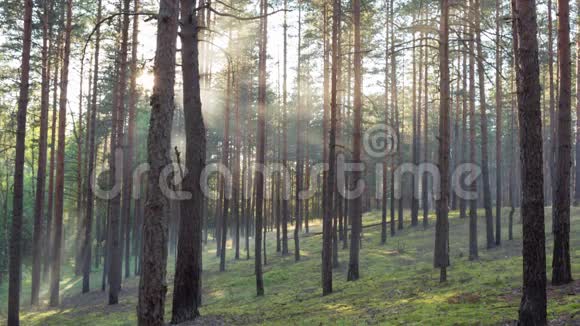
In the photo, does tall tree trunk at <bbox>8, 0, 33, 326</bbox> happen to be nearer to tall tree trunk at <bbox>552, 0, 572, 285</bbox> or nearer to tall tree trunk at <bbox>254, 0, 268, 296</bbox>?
tall tree trunk at <bbox>254, 0, 268, 296</bbox>

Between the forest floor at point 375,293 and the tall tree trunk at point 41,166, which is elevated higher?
the tall tree trunk at point 41,166

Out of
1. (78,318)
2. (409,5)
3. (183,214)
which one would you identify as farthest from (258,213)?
(409,5)

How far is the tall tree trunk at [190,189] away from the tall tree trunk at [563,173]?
8617 mm

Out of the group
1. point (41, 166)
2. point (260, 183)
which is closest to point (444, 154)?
point (260, 183)

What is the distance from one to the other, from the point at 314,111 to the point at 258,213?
32.5 metres

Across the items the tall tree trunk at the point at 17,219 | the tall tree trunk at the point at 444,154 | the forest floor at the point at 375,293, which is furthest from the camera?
the tall tree trunk at the point at 444,154

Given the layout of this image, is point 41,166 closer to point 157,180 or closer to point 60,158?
point 60,158

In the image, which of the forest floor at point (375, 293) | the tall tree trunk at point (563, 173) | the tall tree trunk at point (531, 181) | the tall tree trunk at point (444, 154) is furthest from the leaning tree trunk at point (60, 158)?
the tall tree trunk at point (531, 181)

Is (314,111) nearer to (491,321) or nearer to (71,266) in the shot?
(71,266)

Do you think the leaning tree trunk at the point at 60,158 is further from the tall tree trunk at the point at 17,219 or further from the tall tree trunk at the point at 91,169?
the tall tree trunk at the point at 17,219

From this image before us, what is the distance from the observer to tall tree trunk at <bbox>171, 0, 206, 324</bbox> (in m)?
11.7

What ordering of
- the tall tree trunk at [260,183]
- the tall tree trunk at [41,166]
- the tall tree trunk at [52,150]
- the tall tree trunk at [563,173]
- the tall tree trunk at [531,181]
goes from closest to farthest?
the tall tree trunk at [531,181]
the tall tree trunk at [563,173]
the tall tree trunk at [260,183]
the tall tree trunk at [41,166]
the tall tree trunk at [52,150]

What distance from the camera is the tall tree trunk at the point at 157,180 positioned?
7.51 metres

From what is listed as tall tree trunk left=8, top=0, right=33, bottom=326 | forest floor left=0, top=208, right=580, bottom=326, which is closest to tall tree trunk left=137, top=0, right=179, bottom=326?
forest floor left=0, top=208, right=580, bottom=326
